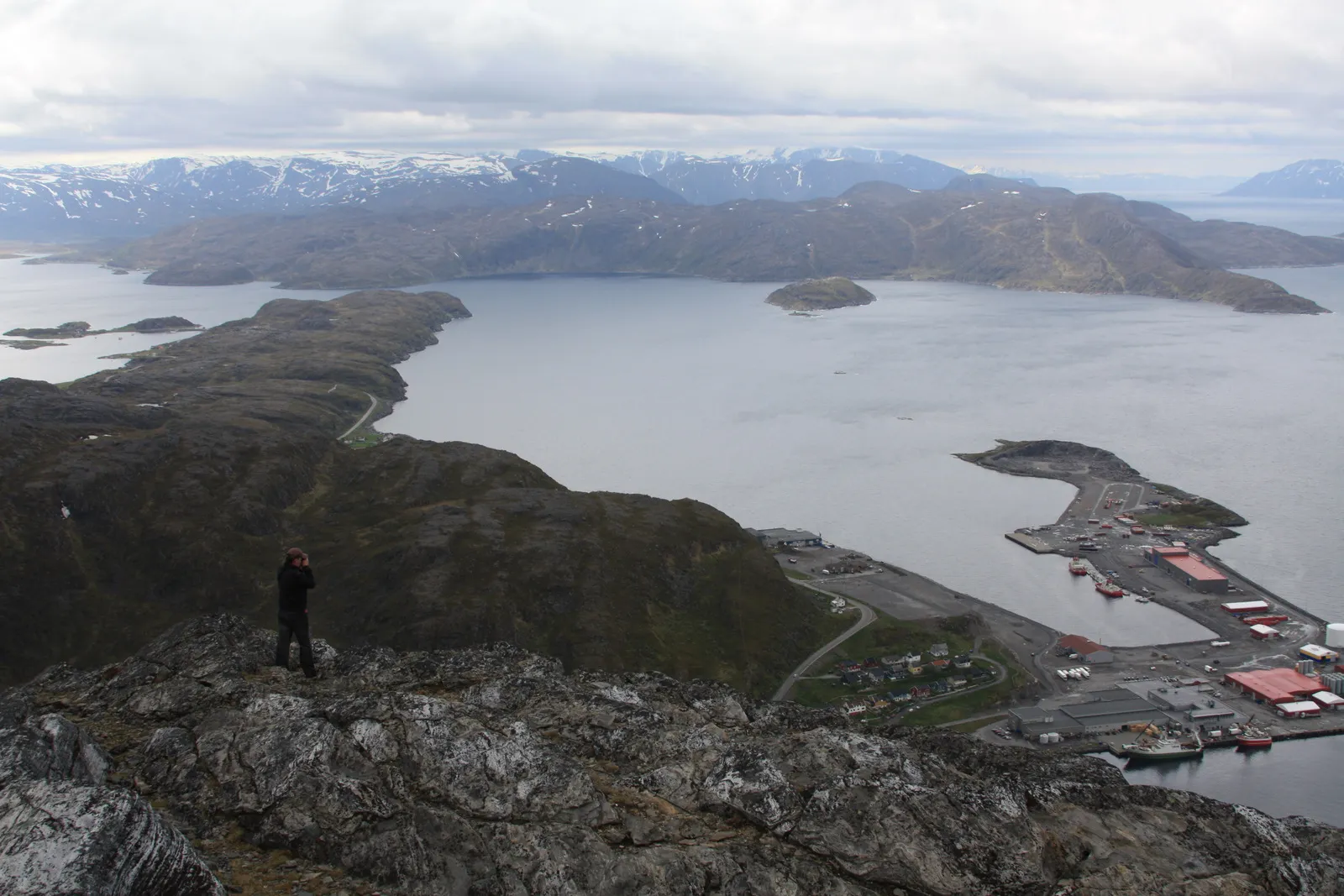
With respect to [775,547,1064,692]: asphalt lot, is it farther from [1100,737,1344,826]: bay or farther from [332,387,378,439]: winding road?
[332,387,378,439]: winding road

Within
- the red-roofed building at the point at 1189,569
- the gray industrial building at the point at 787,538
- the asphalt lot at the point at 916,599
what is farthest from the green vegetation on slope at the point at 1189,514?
the gray industrial building at the point at 787,538

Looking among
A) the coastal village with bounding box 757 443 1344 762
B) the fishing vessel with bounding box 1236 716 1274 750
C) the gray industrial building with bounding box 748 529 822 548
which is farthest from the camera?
the gray industrial building with bounding box 748 529 822 548

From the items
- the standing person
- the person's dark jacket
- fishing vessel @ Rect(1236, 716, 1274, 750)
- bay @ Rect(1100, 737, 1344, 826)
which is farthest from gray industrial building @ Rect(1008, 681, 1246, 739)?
the person's dark jacket

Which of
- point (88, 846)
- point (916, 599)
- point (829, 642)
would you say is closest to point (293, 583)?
point (88, 846)

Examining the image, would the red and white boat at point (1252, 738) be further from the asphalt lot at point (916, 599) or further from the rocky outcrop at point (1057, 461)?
the rocky outcrop at point (1057, 461)

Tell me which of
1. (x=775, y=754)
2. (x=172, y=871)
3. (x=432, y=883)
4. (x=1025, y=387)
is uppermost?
(x=172, y=871)

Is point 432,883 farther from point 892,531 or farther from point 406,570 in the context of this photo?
point 892,531

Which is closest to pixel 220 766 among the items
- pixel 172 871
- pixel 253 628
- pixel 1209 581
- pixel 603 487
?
pixel 172 871
